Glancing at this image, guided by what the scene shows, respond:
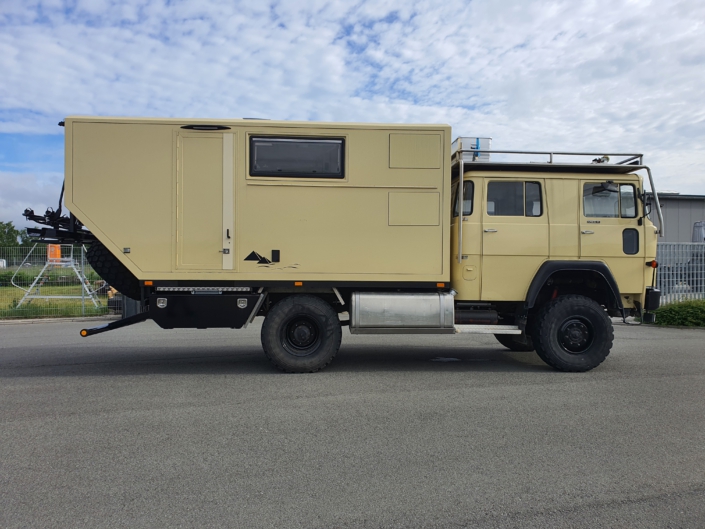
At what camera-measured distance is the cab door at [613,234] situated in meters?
7.61

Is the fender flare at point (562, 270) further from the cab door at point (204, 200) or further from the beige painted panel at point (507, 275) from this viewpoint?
the cab door at point (204, 200)

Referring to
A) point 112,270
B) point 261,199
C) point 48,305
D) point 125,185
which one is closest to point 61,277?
point 48,305

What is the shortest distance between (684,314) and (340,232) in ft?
32.7

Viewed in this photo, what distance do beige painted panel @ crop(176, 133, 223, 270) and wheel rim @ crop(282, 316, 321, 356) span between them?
1286 mm

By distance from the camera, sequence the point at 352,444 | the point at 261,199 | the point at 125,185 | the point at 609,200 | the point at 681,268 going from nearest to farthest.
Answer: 1. the point at 352,444
2. the point at 125,185
3. the point at 261,199
4. the point at 609,200
5. the point at 681,268

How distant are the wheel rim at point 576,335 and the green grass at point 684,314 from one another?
692cm

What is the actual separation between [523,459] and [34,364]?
283 inches

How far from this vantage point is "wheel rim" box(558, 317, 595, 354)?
7516mm

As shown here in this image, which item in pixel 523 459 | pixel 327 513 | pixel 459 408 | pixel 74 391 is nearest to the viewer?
pixel 327 513

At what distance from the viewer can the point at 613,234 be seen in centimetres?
764

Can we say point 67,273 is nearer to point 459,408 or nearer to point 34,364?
point 34,364

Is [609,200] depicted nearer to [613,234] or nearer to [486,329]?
[613,234]

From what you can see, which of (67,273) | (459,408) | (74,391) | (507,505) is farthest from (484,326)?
(67,273)

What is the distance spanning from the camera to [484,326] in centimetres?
766
